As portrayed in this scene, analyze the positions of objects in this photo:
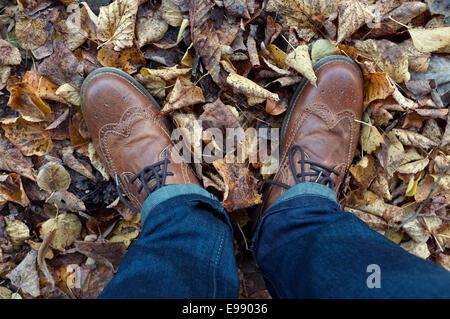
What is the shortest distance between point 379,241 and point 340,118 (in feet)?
1.65

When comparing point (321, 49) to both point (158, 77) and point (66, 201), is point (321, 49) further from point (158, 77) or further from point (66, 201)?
point (66, 201)

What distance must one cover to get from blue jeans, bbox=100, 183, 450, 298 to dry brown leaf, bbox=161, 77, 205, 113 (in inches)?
10.7

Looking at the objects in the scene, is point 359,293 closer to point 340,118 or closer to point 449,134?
point 340,118

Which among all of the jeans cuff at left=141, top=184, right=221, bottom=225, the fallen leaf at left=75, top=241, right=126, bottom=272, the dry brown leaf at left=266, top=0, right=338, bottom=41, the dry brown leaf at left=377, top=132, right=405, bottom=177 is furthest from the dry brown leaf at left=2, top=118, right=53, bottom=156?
the dry brown leaf at left=377, top=132, right=405, bottom=177

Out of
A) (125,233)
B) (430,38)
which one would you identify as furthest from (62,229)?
(430,38)

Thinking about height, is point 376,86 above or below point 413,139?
above

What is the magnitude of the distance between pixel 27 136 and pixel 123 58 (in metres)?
0.41

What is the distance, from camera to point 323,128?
1064 millimetres

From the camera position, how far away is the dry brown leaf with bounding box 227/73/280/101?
894 mm

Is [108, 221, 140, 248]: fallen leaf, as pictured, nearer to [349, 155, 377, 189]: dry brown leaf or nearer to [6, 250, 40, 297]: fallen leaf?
[6, 250, 40, 297]: fallen leaf

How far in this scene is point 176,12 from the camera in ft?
3.13

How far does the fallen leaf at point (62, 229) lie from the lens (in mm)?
1052

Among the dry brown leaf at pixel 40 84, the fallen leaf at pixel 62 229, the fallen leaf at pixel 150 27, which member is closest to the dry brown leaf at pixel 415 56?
the fallen leaf at pixel 150 27
